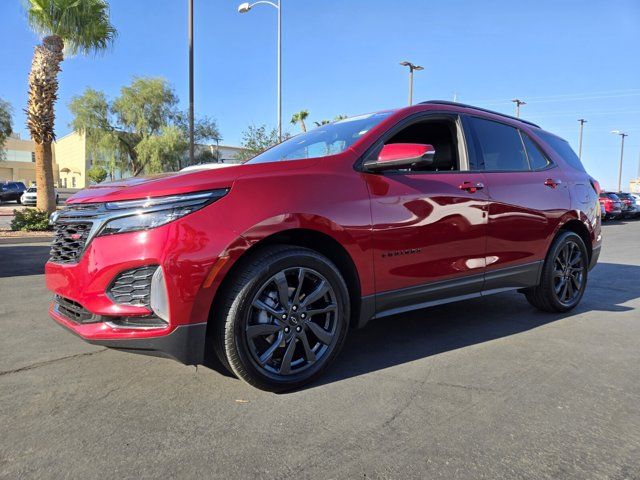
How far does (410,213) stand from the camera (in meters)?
3.40

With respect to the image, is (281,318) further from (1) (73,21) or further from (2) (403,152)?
(1) (73,21)

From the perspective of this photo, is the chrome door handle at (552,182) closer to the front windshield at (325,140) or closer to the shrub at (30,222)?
the front windshield at (325,140)

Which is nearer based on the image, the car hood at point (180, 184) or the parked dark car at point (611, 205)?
the car hood at point (180, 184)

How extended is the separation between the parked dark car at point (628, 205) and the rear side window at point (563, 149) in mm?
24522

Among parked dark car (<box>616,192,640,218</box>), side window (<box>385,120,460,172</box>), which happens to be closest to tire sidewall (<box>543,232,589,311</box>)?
side window (<box>385,120,460,172</box>)

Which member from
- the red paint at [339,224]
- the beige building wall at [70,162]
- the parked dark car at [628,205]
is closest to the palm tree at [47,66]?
the red paint at [339,224]

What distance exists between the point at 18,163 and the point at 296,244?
304 feet

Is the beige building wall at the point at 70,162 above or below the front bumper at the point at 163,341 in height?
above

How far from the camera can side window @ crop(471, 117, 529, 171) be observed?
166 inches

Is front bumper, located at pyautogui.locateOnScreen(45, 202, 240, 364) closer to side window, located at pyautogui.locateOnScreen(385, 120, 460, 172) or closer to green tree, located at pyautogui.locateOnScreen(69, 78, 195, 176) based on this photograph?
side window, located at pyautogui.locateOnScreen(385, 120, 460, 172)

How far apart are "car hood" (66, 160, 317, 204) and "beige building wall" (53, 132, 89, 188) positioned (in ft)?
257

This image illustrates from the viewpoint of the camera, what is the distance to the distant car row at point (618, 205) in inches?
966

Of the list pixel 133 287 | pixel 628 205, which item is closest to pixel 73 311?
pixel 133 287

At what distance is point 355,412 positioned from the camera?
269 cm
